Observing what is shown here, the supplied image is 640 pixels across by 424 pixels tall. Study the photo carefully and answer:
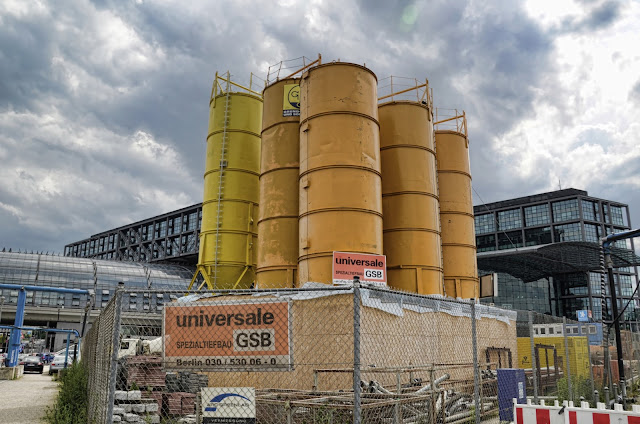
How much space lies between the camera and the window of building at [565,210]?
281ft

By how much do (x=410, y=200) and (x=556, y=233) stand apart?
7762 centimetres

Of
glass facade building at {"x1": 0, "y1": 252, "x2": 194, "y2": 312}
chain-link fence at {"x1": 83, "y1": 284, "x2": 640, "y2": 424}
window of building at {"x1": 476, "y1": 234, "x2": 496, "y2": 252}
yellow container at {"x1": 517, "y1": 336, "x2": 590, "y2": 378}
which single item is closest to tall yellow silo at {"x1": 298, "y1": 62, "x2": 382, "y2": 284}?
chain-link fence at {"x1": 83, "y1": 284, "x2": 640, "y2": 424}

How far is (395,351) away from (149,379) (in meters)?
6.91

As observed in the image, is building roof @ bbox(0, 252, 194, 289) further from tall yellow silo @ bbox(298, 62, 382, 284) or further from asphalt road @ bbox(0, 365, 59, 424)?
tall yellow silo @ bbox(298, 62, 382, 284)

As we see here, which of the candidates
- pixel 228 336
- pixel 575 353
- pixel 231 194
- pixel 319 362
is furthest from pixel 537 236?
pixel 228 336

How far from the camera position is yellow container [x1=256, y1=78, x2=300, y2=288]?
18828 mm

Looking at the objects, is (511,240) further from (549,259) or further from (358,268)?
(358,268)

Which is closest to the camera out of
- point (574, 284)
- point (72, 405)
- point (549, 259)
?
point (72, 405)

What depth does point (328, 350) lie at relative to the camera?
13.6 m

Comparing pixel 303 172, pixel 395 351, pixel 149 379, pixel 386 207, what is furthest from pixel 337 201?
pixel 149 379

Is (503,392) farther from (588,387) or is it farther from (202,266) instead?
(202,266)

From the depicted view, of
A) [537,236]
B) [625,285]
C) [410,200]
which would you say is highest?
[537,236]

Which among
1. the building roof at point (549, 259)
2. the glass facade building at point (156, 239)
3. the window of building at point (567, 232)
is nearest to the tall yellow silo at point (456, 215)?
the building roof at point (549, 259)

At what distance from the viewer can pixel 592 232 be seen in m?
85.7
